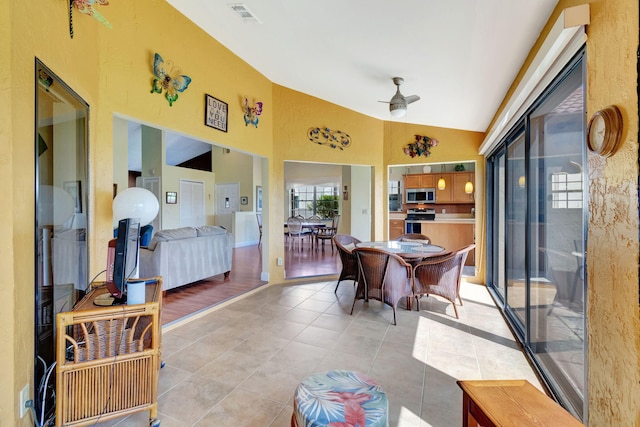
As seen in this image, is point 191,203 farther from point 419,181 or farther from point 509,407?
point 509,407

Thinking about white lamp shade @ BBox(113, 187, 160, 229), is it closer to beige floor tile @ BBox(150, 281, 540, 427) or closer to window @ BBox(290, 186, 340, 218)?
beige floor tile @ BBox(150, 281, 540, 427)

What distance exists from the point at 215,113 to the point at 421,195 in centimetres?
571

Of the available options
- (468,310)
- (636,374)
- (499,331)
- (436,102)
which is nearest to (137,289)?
(636,374)

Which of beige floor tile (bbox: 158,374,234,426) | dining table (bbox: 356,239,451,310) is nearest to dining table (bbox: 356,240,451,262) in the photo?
dining table (bbox: 356,239,451,310)

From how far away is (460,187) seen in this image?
741cm

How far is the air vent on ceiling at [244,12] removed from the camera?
284 centimetres

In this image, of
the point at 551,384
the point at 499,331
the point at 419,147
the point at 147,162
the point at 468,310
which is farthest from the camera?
the point at 147,162

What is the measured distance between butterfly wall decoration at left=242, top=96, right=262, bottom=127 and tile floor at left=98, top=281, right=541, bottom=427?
8.35ft

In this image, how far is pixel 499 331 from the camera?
9.84 feet

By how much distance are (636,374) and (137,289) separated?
233cm

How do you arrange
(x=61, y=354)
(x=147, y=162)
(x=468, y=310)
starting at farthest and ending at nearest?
1. (x=147, y=162)
2. (x=468, y=310)
3. (x=61, y=354)

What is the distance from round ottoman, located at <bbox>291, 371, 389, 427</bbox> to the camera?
1.18 meters

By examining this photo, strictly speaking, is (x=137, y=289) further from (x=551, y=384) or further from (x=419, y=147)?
(x=419, y=147)

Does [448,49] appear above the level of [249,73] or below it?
below
